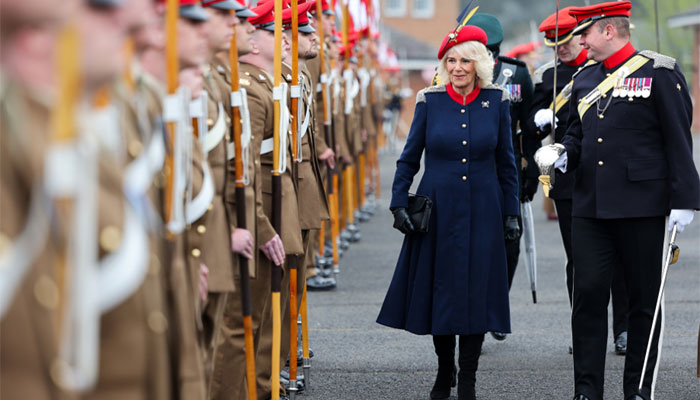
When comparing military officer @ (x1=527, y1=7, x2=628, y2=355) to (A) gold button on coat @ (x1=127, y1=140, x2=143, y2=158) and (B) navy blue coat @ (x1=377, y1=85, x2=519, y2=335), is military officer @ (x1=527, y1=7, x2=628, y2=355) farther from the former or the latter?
(A) gold button on coat @ (x1=127, y1=140, x2=143, y2=158)

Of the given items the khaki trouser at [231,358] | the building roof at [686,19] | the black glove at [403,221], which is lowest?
the building roof at [686,19]

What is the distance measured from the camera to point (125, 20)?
2.38 metres

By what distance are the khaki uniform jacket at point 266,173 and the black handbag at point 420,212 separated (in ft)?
1.97

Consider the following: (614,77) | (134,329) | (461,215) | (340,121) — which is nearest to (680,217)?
(614,77)

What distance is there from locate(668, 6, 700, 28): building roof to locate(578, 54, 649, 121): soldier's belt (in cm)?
4130

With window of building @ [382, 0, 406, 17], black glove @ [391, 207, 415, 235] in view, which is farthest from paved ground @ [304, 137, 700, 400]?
window of building @ [382, 0, 406, 17]

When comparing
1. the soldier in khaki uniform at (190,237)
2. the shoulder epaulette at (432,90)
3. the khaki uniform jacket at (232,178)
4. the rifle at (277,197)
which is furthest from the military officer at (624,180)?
the soldier in khaki uniform at (190,237)

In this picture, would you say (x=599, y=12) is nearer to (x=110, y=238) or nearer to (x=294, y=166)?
(x=294, y=166)

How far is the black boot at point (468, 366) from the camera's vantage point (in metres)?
5.87

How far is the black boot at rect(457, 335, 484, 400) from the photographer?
19.3ft

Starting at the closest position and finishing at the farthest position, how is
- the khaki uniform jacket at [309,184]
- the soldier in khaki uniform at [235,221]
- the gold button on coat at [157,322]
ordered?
the gold button on coat at [157,322], the soldier in khaki uniform at [235,221], the khaki uniform jacket at [309,184]

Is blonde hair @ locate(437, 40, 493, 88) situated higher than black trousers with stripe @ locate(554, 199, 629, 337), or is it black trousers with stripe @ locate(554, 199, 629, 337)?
blonde hair @ locate(437, 40, 493, 88)

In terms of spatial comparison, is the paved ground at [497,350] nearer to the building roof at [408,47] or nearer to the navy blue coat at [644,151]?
the navy blue coat at [644,151]

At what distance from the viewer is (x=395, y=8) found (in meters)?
66.5
